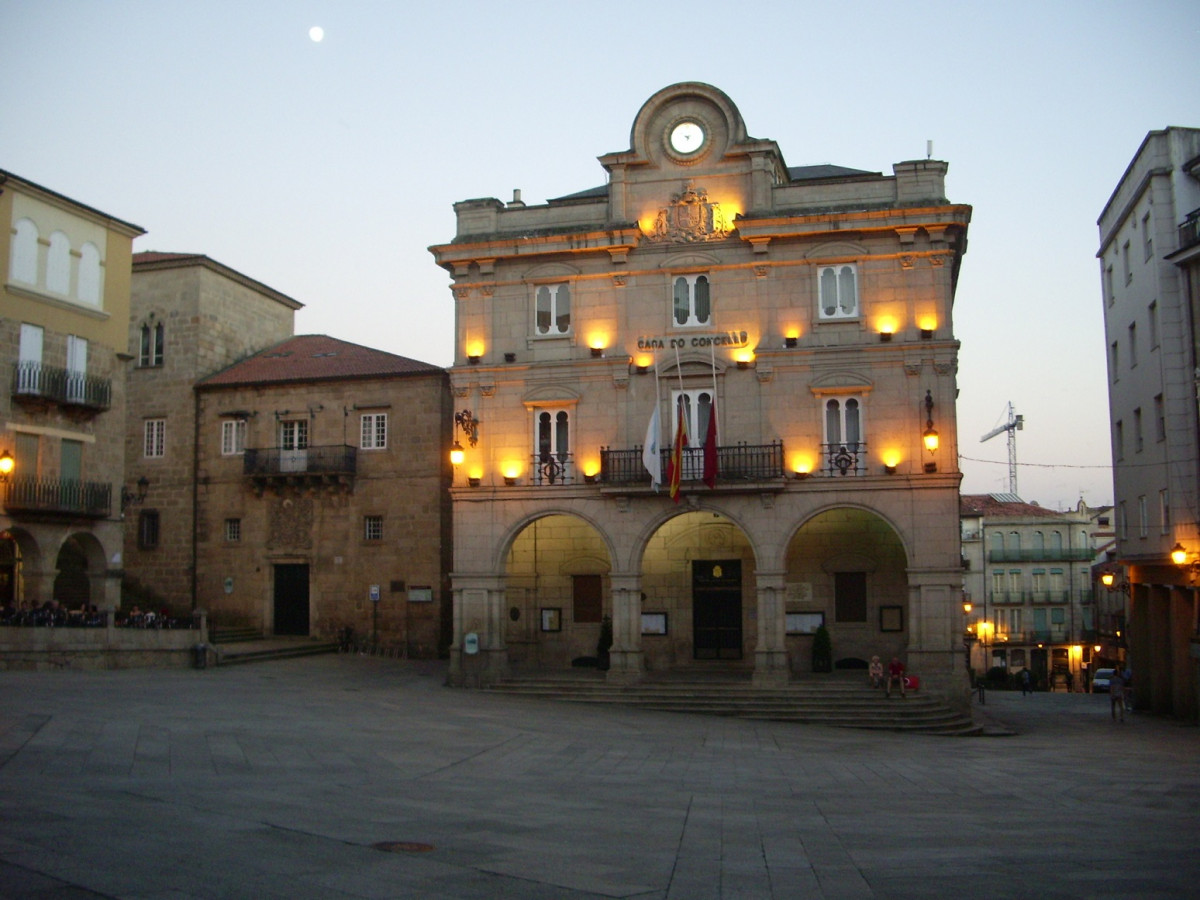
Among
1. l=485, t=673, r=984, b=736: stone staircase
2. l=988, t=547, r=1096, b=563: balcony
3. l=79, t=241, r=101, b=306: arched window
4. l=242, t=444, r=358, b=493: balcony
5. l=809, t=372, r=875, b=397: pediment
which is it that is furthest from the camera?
l=988, t=547, r=1096, b=563: balcony

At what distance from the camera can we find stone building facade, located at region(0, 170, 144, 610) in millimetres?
31781

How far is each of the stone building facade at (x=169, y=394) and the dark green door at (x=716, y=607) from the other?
18.7m

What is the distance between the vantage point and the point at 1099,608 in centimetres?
7569

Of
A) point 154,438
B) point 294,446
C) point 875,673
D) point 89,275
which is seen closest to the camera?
point 875,673

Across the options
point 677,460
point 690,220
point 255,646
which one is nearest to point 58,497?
point 255,646

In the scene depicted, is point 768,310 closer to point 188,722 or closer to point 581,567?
point 581,567

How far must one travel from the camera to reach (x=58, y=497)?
32.6 m

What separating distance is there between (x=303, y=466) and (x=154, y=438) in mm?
6738

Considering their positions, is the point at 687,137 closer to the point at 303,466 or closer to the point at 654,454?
the point at 654,454

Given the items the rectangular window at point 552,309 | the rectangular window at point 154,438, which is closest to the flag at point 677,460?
the rectangular window at point 552,309

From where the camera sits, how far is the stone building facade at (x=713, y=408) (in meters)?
28.8

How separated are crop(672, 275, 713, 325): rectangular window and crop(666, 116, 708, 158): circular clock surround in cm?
341

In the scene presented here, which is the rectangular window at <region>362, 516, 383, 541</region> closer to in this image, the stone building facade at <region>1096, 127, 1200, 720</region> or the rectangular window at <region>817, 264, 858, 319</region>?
the rectangular window at <region>817, 264, 858, 319</region>

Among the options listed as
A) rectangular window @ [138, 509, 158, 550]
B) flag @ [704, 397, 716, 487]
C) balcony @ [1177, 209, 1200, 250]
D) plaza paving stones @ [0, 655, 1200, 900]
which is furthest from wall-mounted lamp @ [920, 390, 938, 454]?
rectangular window @ [138, 509, 158, 550]
